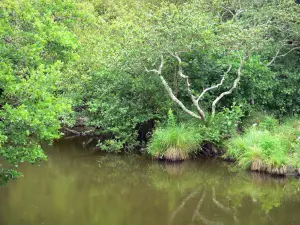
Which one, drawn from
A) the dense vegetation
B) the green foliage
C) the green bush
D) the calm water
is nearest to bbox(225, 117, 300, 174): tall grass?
the calm water

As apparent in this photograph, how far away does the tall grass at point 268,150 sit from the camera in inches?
477

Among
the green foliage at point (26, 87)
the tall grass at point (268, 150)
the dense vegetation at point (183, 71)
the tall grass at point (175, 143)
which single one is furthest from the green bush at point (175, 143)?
the green foliage at point (26, 87)

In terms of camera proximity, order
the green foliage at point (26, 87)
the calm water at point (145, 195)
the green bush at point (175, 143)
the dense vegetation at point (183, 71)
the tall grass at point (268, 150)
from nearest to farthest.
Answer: the green foliage at point (26, 87), the calm water at point (145, 195), the tall grass at point (268, 150), the green bush at point (175, 143), the dense vegetation at point (183, 71)

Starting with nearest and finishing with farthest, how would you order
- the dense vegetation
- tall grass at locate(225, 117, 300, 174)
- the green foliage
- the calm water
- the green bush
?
the green foliage, the calm water, tall grass at locate(225, 117, 300, 174), the green bush, the dense vegetation

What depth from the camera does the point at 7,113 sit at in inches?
260

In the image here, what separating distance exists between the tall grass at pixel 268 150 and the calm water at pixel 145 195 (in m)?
0.43

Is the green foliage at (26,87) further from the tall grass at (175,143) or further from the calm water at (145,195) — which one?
the tall grass at (175,143)

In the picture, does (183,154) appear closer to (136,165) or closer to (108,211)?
(136,165)

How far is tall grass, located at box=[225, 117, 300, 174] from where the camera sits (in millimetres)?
12117

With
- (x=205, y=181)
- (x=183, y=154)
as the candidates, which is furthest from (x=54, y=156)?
(x=205, y=181)

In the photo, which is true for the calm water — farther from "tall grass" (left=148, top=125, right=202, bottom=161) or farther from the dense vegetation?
the dense vegetation

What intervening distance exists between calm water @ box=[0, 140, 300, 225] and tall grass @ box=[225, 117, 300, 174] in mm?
428

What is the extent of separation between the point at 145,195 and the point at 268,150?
436cm

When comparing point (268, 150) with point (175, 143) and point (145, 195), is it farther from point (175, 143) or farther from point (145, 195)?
point (145, 195)
